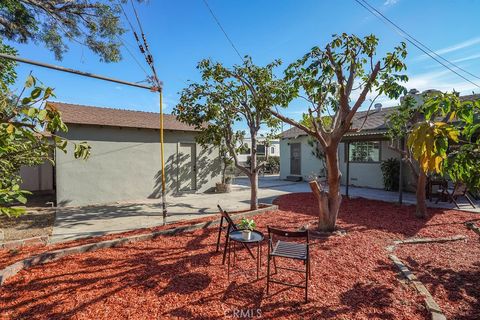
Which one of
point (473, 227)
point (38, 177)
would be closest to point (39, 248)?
point (38, 177)

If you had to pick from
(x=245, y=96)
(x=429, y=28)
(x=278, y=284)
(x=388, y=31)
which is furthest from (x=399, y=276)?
(x=429, y=28)

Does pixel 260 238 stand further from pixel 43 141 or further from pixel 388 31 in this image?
pixel 388 31

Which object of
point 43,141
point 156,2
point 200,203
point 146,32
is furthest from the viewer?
point 200,203

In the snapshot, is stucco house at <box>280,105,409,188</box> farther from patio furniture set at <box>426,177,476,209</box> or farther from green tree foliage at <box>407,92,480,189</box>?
green tree foliage at <box>407,92,480,189</box>

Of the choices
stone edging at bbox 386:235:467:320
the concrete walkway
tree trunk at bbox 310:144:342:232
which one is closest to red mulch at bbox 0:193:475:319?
stone edging at bbox 386:235:467:320

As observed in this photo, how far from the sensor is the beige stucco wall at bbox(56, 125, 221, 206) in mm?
9961

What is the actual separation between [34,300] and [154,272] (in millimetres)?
1511

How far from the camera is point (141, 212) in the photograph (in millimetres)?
8891

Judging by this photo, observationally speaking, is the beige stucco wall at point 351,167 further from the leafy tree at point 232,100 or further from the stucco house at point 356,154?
the leafy tree at point 232,100

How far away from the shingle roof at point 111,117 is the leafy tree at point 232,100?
338 cm

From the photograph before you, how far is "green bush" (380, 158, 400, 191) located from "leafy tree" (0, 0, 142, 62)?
13.0 meters

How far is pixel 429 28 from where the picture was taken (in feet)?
31.3

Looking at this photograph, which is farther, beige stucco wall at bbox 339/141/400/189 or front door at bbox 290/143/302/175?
front door at bbox 290/143/302/175

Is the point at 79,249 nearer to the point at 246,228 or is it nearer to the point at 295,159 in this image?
the point at 246,228
